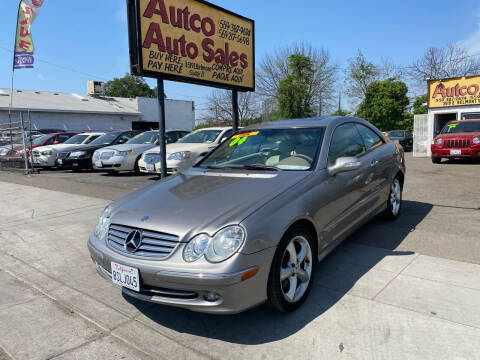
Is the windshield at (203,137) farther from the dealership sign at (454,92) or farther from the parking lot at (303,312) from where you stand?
the dealership sign at (454,92)

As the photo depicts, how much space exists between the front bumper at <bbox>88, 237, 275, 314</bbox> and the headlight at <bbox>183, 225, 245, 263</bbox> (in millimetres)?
61

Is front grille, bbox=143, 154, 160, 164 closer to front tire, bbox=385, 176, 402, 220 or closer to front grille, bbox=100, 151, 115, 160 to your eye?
front grille, bbox=100, 151, 115, 160

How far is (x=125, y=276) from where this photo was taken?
2604 millimetres

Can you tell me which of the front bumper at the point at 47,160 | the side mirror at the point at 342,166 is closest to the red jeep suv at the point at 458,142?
the side mirror at the point at 342,166

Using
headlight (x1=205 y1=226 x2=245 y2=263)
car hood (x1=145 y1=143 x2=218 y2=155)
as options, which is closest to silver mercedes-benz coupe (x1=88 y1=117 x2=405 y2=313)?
headlight (x1=205 y1=226 x2=245 y2=263)

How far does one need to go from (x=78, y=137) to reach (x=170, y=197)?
1309 centimetres

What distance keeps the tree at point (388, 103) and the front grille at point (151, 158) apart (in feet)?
77.4

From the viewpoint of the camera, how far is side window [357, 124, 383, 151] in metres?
4.52

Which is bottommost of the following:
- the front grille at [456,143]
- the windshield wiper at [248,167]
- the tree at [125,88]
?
the front grille at [456,143]

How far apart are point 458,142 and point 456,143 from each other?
0.07 m

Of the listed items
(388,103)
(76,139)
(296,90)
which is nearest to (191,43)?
(76,139)

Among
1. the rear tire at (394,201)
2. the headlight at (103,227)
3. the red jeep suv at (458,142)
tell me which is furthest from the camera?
the red jeep suv at (458,142)

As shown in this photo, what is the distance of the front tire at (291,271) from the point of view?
259 cm

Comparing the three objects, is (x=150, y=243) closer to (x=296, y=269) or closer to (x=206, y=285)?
(x=206, y=285)
